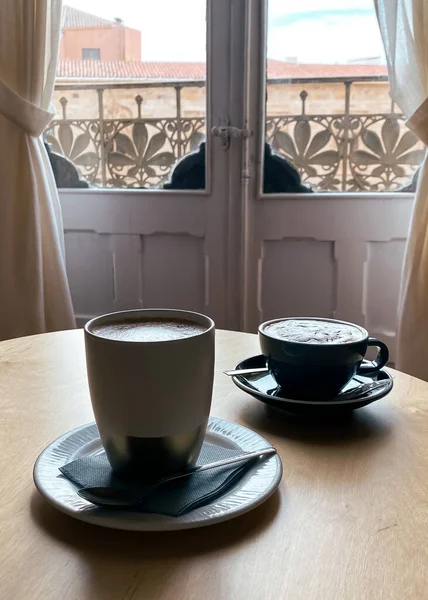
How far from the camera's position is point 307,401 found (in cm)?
68

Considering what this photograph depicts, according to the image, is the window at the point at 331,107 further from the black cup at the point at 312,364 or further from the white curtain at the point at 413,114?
the black cup at the point at 312,364

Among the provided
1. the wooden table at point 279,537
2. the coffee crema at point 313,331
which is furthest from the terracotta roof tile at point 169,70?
the wooden table at point 279,537

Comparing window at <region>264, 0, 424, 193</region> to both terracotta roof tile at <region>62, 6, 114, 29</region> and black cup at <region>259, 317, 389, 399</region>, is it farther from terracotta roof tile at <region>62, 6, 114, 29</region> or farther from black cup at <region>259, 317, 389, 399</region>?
black cup at <region>259, 317, 389, 399</region>

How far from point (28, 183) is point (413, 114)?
128 centimetres

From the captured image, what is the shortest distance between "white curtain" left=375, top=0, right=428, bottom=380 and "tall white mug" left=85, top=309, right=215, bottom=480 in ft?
4.81

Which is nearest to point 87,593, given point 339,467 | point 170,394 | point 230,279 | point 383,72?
point 170,394

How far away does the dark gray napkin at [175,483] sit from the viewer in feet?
1.58

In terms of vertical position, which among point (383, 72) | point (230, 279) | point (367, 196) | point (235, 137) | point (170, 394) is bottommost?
point (230, 279)

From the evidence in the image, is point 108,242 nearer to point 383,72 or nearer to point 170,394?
point 383,72

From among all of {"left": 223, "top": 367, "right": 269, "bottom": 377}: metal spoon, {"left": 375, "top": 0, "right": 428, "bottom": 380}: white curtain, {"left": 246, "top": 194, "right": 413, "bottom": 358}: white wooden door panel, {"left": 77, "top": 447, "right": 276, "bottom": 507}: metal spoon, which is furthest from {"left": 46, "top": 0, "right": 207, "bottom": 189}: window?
A: {"left": 77, "top": 447, "right": 276, "bottom": 507}: metal spoon

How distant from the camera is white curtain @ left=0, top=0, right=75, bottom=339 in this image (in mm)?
1992

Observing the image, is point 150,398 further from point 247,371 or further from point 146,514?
point 247,371

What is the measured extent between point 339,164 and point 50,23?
1105 mm

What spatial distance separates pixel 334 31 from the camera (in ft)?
6.61
